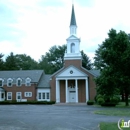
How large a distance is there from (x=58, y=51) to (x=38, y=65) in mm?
11208

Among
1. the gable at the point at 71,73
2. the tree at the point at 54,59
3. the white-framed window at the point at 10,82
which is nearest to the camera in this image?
the gable at the point at 71,73

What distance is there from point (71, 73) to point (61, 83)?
4026 mm

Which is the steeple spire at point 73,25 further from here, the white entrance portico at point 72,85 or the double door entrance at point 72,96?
the double door entrance at point 72,96

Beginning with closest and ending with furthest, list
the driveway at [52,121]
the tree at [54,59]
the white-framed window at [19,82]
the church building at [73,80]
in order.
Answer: the driveway at [52,121], the church building at [73,80], the white-framed window at [19,82], the tree at [54,59]

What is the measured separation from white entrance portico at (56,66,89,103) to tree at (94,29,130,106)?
16.4 meters

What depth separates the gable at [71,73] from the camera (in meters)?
55.0

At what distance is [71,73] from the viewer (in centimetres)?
5534

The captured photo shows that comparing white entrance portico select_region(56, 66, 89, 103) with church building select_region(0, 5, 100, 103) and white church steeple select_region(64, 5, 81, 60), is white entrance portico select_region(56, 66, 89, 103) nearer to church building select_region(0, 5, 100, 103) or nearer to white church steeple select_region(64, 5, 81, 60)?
church building select_region(0, 5, 100, 103)

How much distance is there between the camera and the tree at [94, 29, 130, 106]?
122 ft

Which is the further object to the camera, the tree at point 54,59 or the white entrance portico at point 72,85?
the tree at point 54,59

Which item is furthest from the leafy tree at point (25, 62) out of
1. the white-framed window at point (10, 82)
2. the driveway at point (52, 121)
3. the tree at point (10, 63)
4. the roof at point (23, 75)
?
the driveway at point (52, 121)

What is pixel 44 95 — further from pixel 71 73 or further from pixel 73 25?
pixel 73 25

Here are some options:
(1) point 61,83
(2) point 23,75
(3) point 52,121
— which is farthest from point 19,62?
(3) point 52,121

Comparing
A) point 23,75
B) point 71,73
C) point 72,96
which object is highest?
point 71,73
